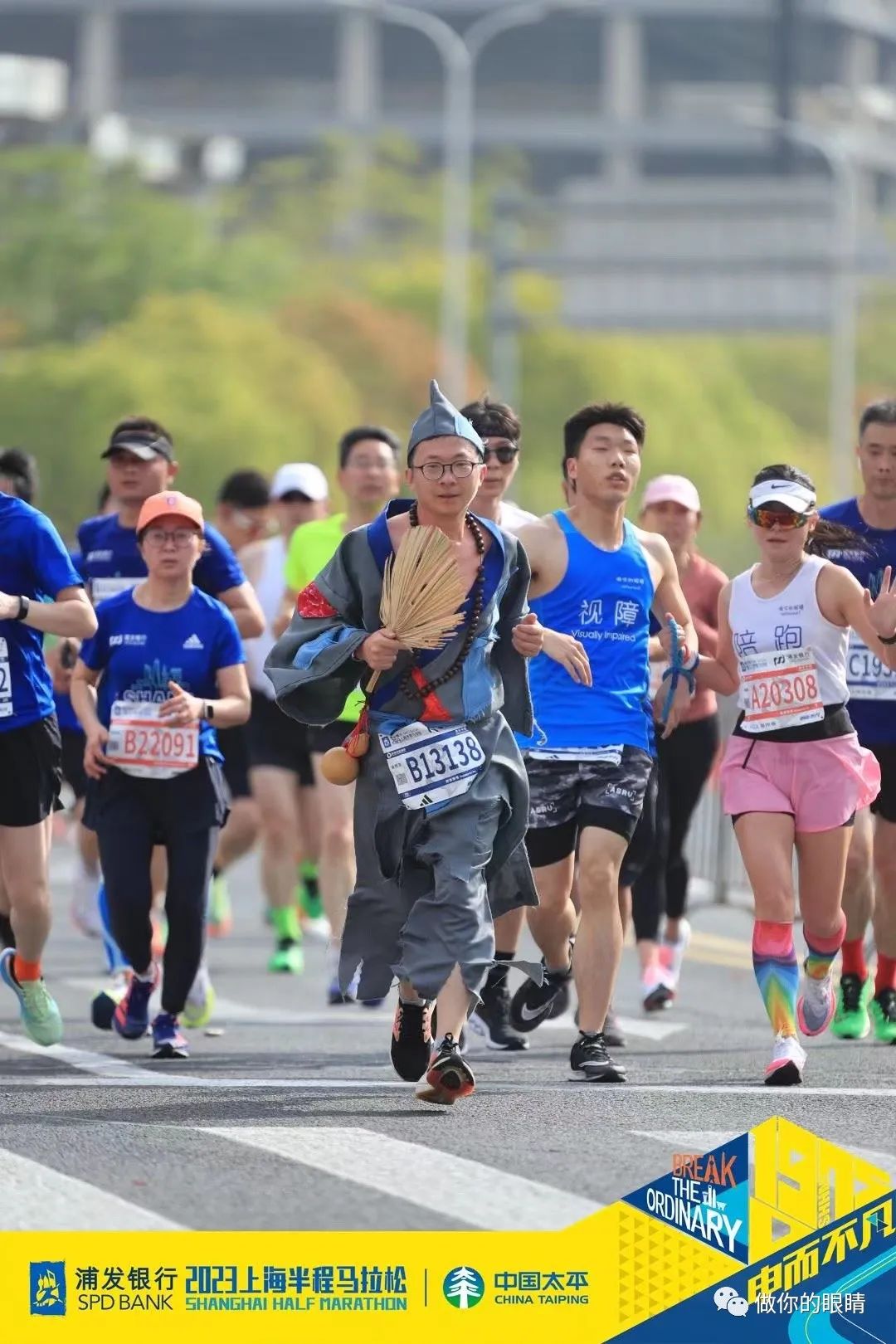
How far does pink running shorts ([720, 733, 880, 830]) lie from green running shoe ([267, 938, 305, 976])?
14.1ft

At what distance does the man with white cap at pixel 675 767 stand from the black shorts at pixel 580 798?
2023mm

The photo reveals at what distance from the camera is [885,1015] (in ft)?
33.2

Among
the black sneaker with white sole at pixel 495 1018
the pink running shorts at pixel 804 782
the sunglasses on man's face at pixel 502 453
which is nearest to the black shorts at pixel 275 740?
the black sneaker with white sole at pixel 495 1018

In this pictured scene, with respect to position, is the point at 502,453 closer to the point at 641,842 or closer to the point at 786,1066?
the point at 641,842

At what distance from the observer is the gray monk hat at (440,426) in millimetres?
7977

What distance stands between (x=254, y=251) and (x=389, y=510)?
5911 cm

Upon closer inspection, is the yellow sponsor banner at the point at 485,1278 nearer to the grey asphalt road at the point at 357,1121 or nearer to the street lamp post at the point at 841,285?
the grey asphalt road at the point at 357,1121

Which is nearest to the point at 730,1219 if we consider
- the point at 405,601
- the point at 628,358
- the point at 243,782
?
the point at 405,601

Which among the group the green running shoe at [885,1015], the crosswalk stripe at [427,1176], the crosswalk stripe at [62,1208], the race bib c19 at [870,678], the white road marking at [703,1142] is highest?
the race bib c19 at [870,678]

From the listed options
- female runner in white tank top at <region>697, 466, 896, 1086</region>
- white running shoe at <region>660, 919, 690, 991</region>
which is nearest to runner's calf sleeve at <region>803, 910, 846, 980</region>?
female runner in white tank top at <region>697, 466, 896, 1086</region>

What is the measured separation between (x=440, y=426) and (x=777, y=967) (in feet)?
6.71

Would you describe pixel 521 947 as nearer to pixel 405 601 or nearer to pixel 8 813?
pixel 8 813

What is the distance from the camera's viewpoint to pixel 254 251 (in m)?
66.4

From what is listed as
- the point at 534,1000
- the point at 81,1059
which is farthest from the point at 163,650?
the point at 534,1000
